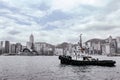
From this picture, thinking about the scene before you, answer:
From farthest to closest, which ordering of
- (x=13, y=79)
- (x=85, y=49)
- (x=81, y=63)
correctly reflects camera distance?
(x=85, y=49)
(x=81, y=63)
(x=13, y=79)

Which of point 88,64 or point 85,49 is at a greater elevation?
point 85,49

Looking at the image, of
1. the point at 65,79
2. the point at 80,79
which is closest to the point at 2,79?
the point at 65,79

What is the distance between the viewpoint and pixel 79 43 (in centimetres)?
11425

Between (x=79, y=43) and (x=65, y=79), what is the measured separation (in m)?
64.5

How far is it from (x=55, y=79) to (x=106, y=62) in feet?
176

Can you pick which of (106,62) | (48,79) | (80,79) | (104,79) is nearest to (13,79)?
(48,79)

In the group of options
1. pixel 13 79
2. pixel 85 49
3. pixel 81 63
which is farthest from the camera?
pixel 85 49

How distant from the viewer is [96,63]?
99.7m

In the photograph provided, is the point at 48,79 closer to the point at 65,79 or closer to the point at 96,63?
the point at 65,79

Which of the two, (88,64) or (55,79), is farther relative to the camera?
(88,64)

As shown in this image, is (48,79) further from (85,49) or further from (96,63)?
(85,49)

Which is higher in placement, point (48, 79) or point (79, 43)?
point (79, 43)

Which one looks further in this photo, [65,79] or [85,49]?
[85,49]

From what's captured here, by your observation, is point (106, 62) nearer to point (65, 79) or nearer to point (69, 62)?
point (69, 62)
